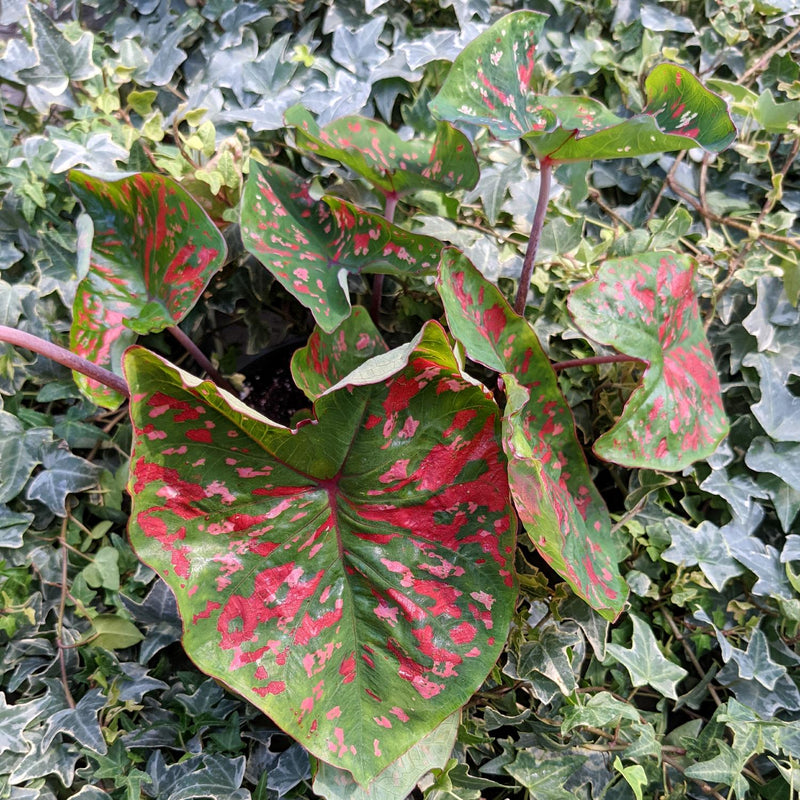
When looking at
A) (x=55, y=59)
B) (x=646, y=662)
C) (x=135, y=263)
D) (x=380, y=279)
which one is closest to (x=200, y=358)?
(x=135, y=263)

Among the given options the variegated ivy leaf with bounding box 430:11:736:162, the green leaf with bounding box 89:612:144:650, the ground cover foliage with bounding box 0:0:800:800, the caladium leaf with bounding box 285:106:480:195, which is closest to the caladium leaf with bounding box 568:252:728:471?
the ground cover foliage with bounding box 0:0:800:800

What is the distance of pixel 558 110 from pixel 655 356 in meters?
0.32

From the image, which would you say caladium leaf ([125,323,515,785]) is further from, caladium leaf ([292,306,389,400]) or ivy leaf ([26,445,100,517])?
ivy leaf ([26,445,100,517])

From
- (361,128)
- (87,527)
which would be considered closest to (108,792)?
(87,527)

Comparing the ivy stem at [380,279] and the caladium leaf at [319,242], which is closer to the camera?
the caladium leaf at [319,242]

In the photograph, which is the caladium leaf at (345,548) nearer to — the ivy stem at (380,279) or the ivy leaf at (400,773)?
the ivy leaf at (400,773)

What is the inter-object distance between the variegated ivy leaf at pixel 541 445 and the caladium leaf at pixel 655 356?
68 mm

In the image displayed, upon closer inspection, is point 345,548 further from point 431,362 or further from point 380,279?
point 380,279

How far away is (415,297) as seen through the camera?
0.95 metres

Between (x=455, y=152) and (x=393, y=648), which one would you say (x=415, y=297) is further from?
(x=393, y=648)

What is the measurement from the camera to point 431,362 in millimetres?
551

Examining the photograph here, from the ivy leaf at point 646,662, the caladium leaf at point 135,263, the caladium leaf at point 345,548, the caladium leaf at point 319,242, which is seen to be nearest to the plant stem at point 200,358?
the caladium leaf at point 135,263

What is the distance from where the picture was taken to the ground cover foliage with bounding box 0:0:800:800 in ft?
2.36

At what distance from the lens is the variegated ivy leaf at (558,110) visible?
2.05ft
